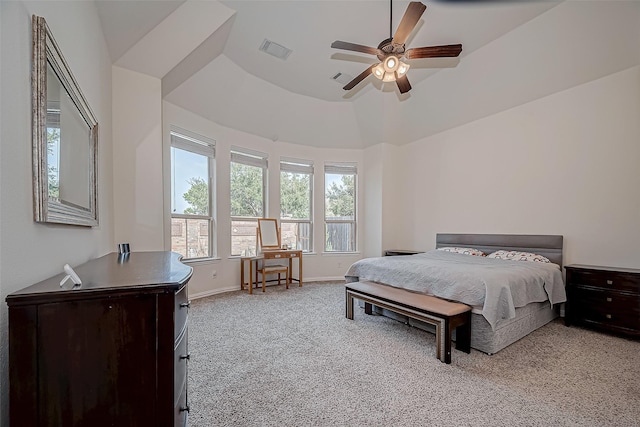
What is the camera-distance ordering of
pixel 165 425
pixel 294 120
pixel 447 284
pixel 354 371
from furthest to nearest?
pixel 294 120
pixel 447 284
pixel 354 371
pixel 165 425

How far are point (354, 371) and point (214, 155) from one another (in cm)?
388

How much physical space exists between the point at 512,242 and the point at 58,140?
5.00 meters

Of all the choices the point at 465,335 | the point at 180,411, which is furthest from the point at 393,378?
the point at 180,411

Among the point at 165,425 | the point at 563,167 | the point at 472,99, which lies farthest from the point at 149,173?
the point at 563,167

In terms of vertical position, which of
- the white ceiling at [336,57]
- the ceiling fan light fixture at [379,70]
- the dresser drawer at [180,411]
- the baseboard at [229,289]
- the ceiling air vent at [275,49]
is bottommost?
the baseboard at [229,289]

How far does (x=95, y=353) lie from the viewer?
1.11 metres

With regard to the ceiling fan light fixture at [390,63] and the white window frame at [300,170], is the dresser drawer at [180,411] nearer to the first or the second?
the ceiling fan light fixture at [390,63]

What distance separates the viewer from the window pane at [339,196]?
20.7 ft

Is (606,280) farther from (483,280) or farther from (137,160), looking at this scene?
(137,160)

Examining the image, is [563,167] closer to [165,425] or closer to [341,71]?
[341,71]

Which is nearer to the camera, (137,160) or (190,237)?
(137,160)

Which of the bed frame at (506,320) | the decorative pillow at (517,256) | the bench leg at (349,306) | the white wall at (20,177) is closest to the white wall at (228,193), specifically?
the white wall at (20,177)

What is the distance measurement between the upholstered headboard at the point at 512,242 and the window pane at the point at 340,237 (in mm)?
1848

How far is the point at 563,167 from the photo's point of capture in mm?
3814
